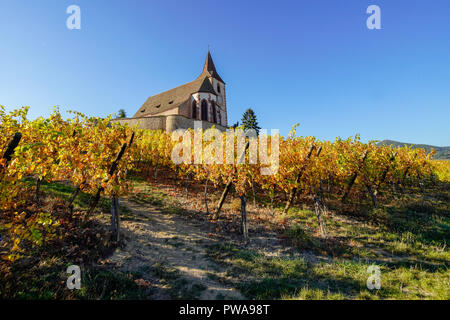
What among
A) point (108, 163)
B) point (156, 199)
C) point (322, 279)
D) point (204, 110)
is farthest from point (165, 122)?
point (322, 279)

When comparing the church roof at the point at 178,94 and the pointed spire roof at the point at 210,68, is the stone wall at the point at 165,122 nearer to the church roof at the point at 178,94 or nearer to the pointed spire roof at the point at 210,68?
the church roof at the point at 178,94

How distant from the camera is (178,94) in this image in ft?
136

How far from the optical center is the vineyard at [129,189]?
4.86 metres

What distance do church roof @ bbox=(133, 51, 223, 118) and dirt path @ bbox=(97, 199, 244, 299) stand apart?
32.5 meters

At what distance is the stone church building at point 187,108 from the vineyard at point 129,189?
1710cm

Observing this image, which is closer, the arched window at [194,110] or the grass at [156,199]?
the grass at [156,199]

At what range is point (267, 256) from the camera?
7.00 meters

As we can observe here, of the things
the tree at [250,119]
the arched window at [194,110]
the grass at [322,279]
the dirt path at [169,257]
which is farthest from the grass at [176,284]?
the tree at [250,119]

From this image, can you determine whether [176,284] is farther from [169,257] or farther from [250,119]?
[250,119]

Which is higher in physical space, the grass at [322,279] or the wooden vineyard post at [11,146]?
the wooden vineyard post at [11,146]

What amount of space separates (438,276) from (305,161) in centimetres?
613

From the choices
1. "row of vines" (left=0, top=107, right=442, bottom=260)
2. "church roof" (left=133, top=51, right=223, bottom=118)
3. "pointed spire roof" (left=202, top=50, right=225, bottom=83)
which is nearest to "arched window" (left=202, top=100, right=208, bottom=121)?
"church roof" (left=133, top=51, right=223, bottom=118)

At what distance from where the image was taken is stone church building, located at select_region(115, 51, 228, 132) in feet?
107

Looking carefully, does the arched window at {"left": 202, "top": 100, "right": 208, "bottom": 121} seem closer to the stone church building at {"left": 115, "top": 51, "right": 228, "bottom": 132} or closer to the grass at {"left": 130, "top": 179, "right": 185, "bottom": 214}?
the stone church building at {"left": 115, "top": 51, "right": 228, "bottom": 132}
